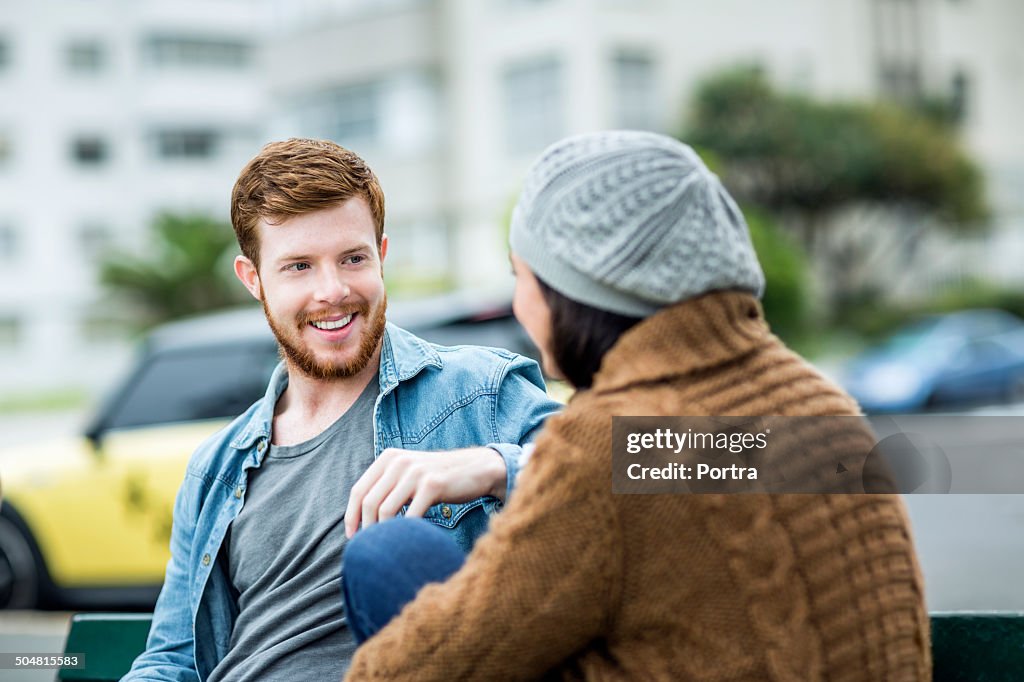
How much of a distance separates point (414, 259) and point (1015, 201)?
14024mm

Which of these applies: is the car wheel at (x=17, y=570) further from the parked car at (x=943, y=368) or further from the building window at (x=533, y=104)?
the building window at (x=533, y=104)

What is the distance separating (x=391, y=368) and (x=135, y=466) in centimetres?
350

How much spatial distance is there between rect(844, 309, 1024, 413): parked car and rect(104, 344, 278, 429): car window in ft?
29.8

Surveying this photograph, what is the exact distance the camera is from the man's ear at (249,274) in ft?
8.14

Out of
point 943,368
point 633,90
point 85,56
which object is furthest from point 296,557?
point 85,56

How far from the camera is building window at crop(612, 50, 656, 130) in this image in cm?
2141

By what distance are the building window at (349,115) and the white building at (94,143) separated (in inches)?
245

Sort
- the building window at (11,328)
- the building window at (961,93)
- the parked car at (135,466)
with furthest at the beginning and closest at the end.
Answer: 1. the building window at (11,328)
2. the building window at (961,93)
3. the parked car at (135,466)

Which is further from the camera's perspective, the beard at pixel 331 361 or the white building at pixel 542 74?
the white building at pixel 542 74

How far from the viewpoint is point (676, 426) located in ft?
4.73

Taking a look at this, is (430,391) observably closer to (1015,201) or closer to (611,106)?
(611,106)

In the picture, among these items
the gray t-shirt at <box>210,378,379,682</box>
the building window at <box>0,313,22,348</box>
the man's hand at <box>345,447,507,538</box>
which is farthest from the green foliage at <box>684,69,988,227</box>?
the building window at <box>0,313,22,348</box>

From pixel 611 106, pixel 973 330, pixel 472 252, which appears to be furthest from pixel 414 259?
pixel 973 330

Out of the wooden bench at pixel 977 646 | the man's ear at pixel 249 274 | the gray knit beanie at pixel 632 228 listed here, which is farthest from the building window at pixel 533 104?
the gray knit beanie at pixel 632 228
